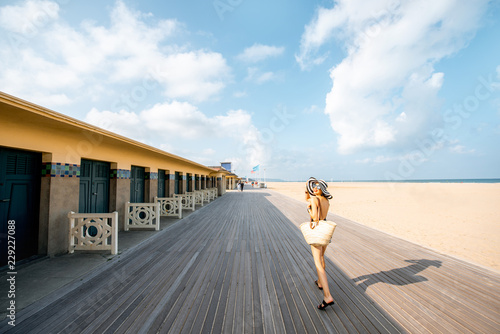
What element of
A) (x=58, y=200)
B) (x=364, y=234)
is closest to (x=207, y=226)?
(x=58, y=200)

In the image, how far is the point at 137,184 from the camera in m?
8.62

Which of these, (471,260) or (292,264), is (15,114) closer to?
(292,264)

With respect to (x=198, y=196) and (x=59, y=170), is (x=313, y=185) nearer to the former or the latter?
Result: (x=59, y=170)

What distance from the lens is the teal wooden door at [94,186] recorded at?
19.4 ft

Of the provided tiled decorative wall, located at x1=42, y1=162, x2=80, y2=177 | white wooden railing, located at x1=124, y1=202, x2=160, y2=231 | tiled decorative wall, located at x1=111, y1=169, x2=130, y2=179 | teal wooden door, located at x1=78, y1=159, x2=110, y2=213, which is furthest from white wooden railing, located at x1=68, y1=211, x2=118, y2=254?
tiled decorative wall, located at x1=111, y1=169, x2=130, y2=179

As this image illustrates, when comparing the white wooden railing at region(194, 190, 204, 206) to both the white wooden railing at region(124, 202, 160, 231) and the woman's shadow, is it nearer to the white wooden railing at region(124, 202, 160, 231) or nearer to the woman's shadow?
the white wooden railing at region(124, 202, 160, 231)

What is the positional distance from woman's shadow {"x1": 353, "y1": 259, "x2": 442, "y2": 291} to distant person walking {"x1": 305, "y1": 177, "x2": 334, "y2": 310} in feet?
3.46

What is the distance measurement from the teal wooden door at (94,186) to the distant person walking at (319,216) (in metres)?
6.63

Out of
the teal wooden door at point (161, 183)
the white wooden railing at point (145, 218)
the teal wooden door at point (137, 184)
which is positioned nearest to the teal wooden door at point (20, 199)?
the white wooden railing at point (145, 218)

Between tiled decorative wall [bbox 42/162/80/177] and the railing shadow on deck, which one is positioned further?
tiled decorative wall [bbox 42/162/80/177]

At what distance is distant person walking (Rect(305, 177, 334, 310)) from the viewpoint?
2.73 metres

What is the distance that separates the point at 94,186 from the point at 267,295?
6.36 m

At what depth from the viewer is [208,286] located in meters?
3.29

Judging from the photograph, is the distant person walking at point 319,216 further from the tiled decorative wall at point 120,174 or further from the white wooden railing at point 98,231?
the tiled decorative wall at point 120,174
